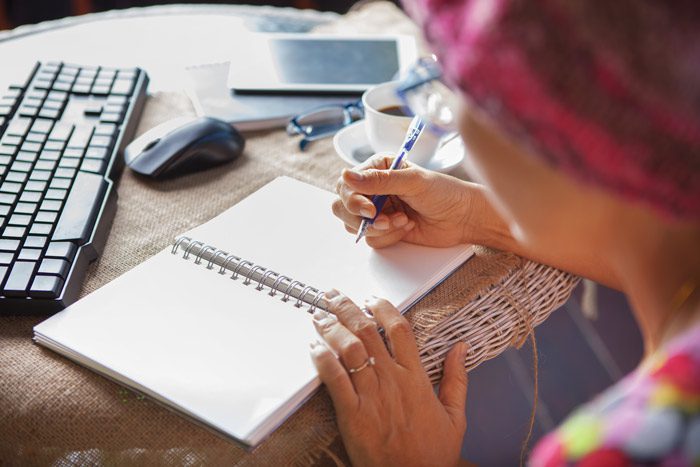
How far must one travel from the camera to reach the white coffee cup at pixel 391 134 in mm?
833

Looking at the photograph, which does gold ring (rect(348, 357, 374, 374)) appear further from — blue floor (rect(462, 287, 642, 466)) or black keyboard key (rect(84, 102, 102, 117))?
black keyboard key (rect(84, 102, 102, 117))

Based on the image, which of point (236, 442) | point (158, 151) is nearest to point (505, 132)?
point (236, 442)

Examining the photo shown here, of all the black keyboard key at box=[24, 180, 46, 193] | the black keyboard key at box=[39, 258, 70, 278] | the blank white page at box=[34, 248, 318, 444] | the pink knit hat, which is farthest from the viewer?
the black keyboard key at box=[24, 180, 46, 193]

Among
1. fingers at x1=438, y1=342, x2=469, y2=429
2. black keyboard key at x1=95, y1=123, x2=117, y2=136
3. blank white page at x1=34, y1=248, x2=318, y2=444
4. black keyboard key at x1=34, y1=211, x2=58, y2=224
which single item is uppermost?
black keyboard key at x1=95, y1=123, x2=117, y2=136

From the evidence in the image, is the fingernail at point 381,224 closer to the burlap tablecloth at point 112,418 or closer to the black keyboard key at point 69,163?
the burlap tablecloth at point 112,418

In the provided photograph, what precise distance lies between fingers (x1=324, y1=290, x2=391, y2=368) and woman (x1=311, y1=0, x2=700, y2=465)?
0.07 ft

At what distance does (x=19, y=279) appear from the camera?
2.14 ft

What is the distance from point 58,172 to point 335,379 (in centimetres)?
43

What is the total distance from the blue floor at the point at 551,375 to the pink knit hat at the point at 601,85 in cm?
39

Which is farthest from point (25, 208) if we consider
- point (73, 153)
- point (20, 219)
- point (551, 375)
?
point (551, 375)

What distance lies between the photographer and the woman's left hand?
0.58 m

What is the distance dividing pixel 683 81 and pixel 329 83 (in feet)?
2.50

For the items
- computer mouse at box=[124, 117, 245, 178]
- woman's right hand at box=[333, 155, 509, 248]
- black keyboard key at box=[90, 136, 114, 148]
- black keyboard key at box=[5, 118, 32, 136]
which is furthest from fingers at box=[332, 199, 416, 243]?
black keyboard key at box=[5, 118, 32, 136]

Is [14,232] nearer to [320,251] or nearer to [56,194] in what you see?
[56,194]
